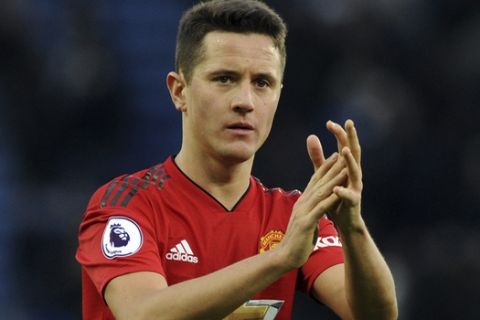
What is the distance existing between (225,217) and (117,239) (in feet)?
1.68

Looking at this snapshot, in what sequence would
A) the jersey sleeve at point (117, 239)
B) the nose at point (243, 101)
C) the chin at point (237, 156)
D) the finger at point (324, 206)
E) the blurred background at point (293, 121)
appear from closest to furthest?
the finger at point (324, 206)
the jersey sleeve at point (117, 239)
the nose at point (243, 101)
the chin at point (237, 156)
the blurred background at point (293, 121)

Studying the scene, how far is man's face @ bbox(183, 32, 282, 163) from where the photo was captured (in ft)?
12.5

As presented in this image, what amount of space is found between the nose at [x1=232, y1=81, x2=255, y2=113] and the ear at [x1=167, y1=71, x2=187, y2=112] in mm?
335

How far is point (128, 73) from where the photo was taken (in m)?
→ 8.20

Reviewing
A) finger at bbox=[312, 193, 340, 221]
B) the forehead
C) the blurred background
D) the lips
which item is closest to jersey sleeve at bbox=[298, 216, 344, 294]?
the lips

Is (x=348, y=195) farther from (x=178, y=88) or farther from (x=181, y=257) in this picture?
(x=178, y=88)

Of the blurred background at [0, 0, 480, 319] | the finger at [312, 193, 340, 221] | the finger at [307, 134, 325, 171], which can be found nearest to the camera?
the finger at [312, 193, 340, 221]

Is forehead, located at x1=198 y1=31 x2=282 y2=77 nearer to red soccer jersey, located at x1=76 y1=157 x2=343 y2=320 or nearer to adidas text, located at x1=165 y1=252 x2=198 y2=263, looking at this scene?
red soccer jersey, located at x1=76 y1=157 x2=343 y2=320

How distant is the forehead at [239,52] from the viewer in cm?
384

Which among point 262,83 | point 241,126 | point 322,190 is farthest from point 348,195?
point 262,83

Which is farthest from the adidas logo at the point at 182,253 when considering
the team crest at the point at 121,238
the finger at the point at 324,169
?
the finger at the point at 324,169

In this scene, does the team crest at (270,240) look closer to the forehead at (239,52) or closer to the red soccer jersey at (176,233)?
the red soccer jersey at (176,233)

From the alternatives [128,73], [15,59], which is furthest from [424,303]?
[15,59]

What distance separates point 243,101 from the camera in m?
3.76
